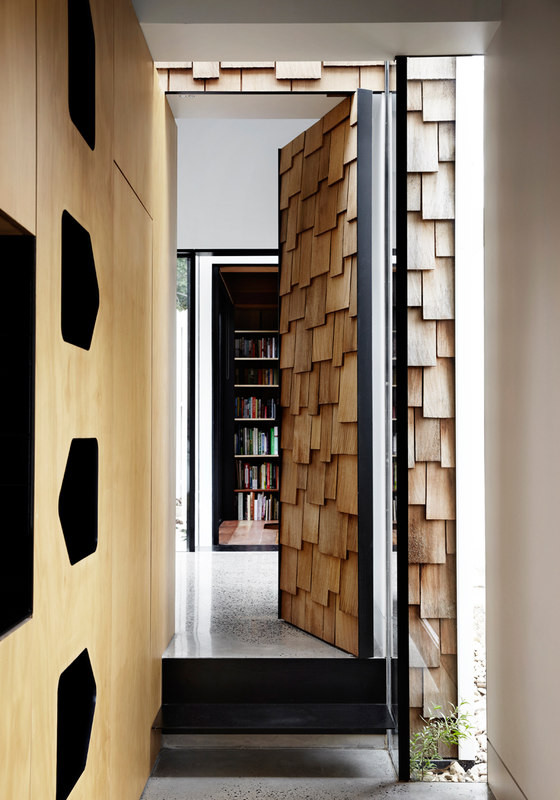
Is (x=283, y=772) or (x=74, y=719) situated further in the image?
(x=283, y=772)

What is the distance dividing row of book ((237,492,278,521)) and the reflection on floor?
2.17 meters

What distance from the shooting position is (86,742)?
181 centimetres

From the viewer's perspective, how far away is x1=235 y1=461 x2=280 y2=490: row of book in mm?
7262

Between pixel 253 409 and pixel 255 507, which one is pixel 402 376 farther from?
pixel 253 409

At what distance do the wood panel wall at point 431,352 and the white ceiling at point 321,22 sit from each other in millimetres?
180

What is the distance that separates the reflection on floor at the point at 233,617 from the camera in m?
2.99

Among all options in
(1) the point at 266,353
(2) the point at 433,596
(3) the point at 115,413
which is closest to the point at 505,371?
(2) the point at 433,596

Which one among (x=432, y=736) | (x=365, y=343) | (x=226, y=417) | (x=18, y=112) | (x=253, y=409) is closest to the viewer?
(x=18, y=112)

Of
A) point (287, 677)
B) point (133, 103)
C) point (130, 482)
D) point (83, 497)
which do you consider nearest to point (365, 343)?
point (130, 482)

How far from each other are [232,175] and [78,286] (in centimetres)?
352

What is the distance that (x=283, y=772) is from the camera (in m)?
2.74

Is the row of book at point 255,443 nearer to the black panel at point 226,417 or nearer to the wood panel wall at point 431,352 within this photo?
the black panel at point 226,417

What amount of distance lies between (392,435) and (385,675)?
98 cm

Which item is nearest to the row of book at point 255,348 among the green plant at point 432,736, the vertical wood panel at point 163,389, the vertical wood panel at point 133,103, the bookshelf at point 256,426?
the bookshelf at point 256,426
